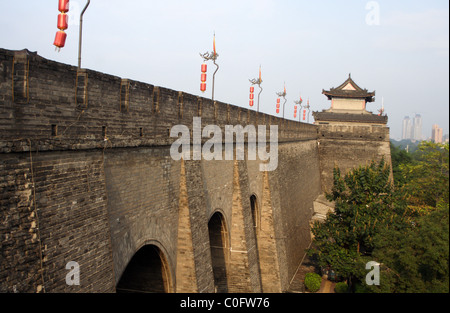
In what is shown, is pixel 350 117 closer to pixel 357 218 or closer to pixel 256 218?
pixel 256 218

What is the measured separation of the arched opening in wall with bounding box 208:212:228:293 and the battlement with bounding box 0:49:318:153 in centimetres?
442

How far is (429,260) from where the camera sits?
5730 millimetres

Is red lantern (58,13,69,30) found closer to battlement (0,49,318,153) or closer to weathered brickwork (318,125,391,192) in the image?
battlement (0,49,318,153)

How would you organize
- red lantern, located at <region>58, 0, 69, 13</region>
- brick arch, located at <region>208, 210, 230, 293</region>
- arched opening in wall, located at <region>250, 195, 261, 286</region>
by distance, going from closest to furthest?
1. red lantern, located at <region>58, 0, 69, 13</region>
2. brick arch, located at <region>208, 210, 230, 293</region>
3. arched opening in wall, located at <region>250, 195, 261, 286</region>

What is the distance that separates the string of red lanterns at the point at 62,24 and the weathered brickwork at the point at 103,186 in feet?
3.66

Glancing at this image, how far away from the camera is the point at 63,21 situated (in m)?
6.93

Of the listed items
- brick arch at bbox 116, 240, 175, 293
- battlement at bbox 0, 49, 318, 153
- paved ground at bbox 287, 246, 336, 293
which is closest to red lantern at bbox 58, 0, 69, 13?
battlement at bbox 0, 49, 318, 153

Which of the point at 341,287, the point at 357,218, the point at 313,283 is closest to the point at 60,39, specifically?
the point at 357,218

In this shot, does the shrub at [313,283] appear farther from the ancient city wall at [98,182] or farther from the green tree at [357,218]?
the ancient city wall at [98,182]

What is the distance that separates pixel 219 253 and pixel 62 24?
8154mm

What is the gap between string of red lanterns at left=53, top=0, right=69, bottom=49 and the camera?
6.80 metres

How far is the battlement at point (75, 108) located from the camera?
4910 mm

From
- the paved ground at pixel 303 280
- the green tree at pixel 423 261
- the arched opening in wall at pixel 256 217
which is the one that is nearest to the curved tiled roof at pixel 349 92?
the paved ground at pixel 303 280
